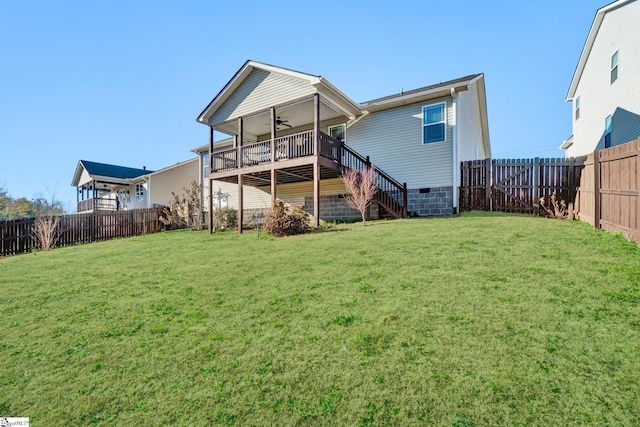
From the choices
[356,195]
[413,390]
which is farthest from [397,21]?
[413,390]

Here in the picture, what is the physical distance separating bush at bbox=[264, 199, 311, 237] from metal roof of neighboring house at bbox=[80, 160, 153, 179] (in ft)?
81.2

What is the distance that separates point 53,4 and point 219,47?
551 centimetres

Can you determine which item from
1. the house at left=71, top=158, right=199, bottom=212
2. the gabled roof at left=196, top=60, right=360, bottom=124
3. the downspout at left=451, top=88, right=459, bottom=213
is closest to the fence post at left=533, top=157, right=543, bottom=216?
the downspout at left=451, top=88, right=459, bottom=213

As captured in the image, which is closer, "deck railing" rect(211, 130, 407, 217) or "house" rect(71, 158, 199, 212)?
"deck railing" rect(211, 130, 407, 217)

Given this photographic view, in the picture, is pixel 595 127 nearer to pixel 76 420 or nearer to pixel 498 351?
pixel 498 351

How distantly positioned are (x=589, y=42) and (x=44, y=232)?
2852 centimetres

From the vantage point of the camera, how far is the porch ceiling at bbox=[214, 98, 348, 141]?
41.7ft

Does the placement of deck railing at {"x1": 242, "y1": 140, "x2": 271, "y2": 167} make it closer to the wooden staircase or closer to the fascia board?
the wooden staircase

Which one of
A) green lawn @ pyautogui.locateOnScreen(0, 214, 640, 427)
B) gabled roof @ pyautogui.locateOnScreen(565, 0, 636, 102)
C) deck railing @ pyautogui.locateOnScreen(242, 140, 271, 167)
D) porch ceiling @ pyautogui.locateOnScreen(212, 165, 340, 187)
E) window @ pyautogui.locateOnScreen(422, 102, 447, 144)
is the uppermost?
gabled roof @ pyautogui.locateOnScreen(565, 0, 636, 102)

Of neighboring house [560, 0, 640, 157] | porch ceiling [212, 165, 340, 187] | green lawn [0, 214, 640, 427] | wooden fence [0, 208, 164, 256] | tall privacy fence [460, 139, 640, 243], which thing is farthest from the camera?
wooden fence [0, 208, 164, 256]

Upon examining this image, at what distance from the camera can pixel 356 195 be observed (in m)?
10.8

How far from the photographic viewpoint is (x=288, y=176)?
14211mm

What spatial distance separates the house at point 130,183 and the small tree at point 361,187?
19904 mm

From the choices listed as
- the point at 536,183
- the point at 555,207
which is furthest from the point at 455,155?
the point at 555,207
